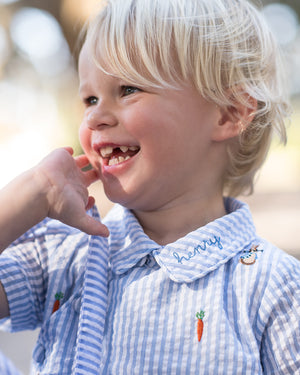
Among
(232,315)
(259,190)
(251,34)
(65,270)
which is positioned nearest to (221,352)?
(232,315)

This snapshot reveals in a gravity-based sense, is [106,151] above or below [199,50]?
below

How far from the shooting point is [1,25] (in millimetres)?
4594

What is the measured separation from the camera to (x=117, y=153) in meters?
1.07

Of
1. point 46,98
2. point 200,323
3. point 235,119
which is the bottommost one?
point 46,98

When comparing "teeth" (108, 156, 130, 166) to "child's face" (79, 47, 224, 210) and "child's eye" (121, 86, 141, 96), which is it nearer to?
"child's face" (79, 47, 224, 210)

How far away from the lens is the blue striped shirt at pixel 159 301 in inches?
36.1

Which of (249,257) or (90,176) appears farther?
(90,176)

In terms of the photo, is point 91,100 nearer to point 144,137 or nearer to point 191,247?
point 144,137

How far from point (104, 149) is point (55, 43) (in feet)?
12.2

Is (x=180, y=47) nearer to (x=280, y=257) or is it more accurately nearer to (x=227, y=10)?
(x=227, y=10)

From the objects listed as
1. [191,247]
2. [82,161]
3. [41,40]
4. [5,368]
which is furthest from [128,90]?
[41,40]

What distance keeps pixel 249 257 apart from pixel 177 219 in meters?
0.18

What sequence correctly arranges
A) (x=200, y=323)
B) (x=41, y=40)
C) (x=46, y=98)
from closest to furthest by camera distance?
(x=200, y=323)
(x=41, y=40)
(x=46, y=98)

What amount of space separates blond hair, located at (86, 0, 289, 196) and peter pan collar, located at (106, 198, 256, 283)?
0.20 metres
